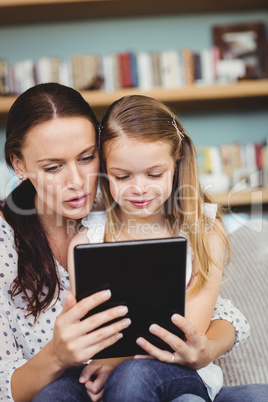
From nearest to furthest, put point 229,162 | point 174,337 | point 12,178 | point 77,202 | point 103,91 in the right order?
point 174,337
point 77,202
point 12,178
point 103,91
point 229,162

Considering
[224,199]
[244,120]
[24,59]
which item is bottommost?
[224,199]

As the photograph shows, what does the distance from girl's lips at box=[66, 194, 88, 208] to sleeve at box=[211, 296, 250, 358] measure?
1.40ft

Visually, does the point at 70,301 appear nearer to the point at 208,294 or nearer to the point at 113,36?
the point at 208,294

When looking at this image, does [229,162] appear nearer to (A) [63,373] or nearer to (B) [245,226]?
(B) [245,226]

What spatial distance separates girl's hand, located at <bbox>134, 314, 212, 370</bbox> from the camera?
3.09 ft

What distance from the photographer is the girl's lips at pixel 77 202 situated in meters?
1.18

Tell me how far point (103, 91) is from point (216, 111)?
687mm

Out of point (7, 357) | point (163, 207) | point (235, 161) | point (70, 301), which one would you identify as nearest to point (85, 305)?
point (70, 301)

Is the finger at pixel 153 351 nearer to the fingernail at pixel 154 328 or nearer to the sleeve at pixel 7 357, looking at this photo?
the fingernail at pixel 154 328

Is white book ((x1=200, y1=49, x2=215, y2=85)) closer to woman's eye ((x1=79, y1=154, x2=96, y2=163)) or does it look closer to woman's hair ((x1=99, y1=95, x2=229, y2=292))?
woman's hair ((x1=99, y1=95, x2=229, y2=292))

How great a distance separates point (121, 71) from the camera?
2553 mm

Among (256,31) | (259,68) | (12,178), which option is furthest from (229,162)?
(12,178)

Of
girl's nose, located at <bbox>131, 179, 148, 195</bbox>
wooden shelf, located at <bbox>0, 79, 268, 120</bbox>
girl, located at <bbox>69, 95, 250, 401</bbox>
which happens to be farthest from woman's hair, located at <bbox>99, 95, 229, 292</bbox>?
wooden shelf, located at <bbox>0, 79, 268, 120</bbox>

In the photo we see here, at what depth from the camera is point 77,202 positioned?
117 cm
